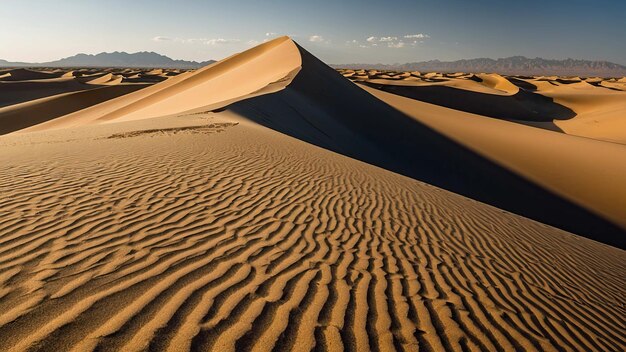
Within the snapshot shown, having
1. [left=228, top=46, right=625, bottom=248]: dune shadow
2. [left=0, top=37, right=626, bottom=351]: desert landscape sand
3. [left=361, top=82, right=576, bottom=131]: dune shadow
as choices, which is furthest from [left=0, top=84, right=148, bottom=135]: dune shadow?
[left=361, top=82, right=576, bottom=131]: dune shadow

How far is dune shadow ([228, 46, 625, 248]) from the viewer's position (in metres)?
12.3

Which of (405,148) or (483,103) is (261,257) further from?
(483,103)

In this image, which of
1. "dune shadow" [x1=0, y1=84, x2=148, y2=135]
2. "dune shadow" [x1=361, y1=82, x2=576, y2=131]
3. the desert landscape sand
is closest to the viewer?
the desert landscape sand

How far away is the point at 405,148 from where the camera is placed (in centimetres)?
1731

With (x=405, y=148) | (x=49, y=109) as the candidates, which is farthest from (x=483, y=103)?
(x=49, y=109)

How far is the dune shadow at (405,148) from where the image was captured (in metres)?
12.3

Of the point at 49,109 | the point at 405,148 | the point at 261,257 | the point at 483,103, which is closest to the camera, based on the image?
the point at 261,257

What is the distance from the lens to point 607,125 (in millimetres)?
29438

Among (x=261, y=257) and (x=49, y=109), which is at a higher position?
(x=261, y=257)

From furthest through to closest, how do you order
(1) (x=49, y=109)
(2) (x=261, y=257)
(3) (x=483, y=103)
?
(3) (x=483, y=103) < (1) (x=49, y=109) < (2) (x=261, y=257)

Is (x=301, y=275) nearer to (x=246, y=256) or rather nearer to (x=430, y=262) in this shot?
(x=246, y=256)

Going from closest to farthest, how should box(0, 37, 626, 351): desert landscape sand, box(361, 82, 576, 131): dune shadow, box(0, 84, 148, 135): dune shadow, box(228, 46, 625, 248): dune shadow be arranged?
1. box(0, 37, 626, 351): desert landscape sand
2. box(228, 46, 625, 248): dune shadow
3. box(0, 84, 148, 135): dune shadow
4. box(361, 82, 576, 131): dune shadow

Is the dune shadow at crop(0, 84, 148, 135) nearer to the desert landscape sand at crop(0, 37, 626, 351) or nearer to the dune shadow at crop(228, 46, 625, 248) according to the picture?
the dune shadow at crop(228, 46, 625, 248)

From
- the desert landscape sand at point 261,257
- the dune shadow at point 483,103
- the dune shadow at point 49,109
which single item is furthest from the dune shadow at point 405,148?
the dune shadow at point 483,103
